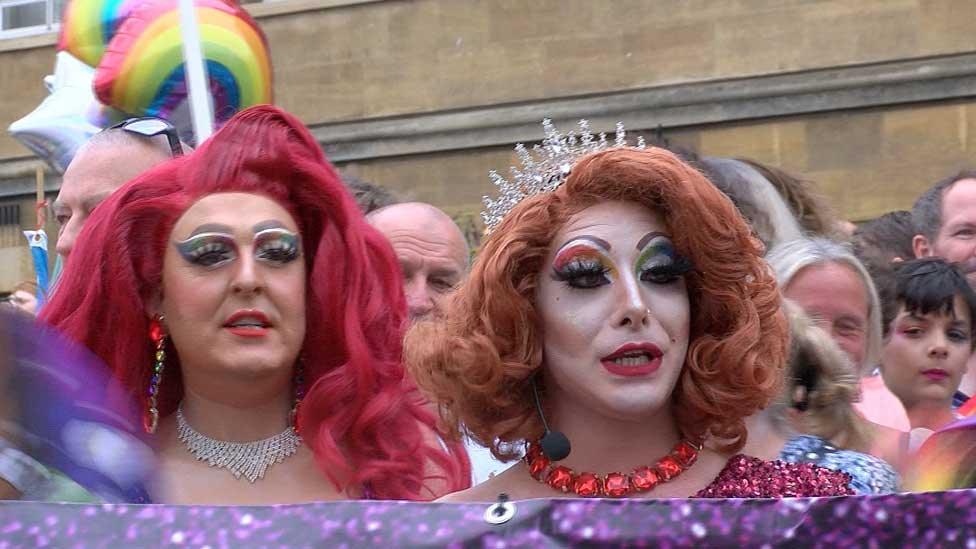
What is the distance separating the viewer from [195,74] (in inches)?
166

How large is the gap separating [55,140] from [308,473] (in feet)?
6.35

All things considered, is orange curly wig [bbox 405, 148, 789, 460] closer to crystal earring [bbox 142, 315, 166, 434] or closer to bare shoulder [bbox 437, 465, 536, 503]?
bare shoulder [bbox 437, 465, 536, 503]

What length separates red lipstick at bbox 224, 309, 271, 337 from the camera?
331cm

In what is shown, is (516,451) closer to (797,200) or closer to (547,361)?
(547,361)

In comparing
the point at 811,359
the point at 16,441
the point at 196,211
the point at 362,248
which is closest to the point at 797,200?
the point at 811,359

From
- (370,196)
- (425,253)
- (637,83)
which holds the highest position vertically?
(425,253)

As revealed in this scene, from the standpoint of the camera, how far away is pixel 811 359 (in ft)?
11.5

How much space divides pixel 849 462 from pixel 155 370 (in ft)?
4.54

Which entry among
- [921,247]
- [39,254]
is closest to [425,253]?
[39,254]

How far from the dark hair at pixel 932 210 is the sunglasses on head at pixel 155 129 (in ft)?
8.16

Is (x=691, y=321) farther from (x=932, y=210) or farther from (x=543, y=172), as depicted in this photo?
(x=932, y=210)

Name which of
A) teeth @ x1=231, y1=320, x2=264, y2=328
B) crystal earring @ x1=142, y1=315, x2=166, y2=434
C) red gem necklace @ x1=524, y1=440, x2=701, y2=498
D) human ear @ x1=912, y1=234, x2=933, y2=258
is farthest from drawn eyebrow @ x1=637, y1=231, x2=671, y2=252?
human ear @ x1=912, y1=234, x2=933, y2=258

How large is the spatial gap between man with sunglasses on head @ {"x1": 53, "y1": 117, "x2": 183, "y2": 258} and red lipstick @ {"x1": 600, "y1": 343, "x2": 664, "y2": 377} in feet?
4.99

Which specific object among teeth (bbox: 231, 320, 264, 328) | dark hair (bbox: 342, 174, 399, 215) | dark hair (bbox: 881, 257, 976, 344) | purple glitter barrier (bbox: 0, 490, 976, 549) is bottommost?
dark hair (bbox: 881, 257, 976, 344)
